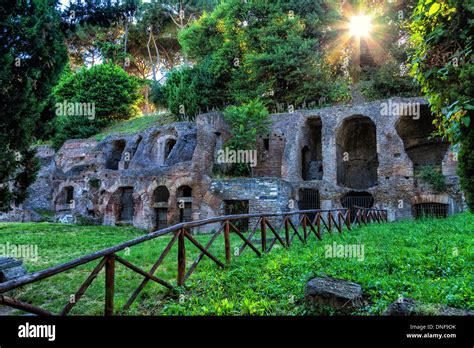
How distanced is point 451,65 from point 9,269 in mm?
8764

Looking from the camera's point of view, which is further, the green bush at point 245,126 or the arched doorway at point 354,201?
the arched doorway at point 354,201

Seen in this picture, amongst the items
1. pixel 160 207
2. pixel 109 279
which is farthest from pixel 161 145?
pixel 109 279

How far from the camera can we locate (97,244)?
501 inches

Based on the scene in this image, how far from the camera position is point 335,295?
3.96 m

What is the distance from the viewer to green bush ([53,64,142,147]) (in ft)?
119

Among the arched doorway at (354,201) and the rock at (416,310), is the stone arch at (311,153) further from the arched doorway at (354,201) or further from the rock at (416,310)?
the rock at (416,310)

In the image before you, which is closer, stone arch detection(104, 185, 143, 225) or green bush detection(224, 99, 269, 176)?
stone arch detection(104, 185, 143, 225)

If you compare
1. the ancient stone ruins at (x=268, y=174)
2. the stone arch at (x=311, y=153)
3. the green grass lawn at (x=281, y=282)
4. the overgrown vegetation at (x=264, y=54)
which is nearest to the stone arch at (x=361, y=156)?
the ancient stone ruins at (x=268, y=174)

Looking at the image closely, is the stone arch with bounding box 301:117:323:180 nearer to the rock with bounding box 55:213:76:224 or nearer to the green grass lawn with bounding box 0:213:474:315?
the rock with bounding box 55:213:76:224

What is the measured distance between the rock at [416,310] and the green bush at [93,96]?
1490 inches

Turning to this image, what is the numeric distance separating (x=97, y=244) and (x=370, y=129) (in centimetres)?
2357

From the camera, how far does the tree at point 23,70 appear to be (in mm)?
8297

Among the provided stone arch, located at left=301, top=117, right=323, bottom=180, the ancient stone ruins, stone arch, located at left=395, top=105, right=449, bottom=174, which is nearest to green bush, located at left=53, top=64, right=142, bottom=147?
the ancient stone ruins

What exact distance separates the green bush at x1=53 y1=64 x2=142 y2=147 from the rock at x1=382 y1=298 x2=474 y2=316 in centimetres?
3785
